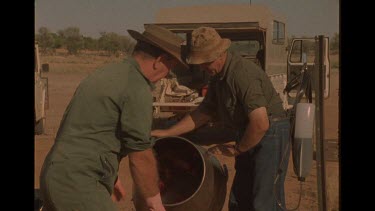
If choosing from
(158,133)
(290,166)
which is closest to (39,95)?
(290,166)

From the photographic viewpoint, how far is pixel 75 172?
2.73 metres

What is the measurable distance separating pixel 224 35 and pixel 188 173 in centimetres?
556

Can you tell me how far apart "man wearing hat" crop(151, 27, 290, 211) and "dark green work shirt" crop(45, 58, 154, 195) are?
74 centimetres

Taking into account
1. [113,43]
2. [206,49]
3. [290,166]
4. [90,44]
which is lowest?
[290,166]

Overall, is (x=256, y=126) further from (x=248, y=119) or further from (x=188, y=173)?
(x=188, y=173)

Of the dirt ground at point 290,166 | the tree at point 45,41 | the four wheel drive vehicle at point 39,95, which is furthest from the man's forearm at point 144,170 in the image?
the tree at point 45,41

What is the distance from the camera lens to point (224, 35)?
916 cm

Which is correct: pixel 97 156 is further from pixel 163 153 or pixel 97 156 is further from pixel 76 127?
pixel 163 153

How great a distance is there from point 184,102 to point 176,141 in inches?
166

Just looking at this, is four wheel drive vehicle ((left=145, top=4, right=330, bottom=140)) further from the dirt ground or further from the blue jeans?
the blue jeans

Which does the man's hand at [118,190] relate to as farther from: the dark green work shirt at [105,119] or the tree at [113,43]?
the tree at [113,43]

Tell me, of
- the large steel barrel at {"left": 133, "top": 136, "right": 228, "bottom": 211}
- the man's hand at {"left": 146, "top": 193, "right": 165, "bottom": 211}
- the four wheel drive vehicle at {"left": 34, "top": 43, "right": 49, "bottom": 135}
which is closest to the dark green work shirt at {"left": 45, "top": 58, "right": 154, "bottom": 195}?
the man's hand at {"left": 146, "top": 193, "right": 165, "bottom": 211}

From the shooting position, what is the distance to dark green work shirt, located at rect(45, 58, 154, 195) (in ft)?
8.84
